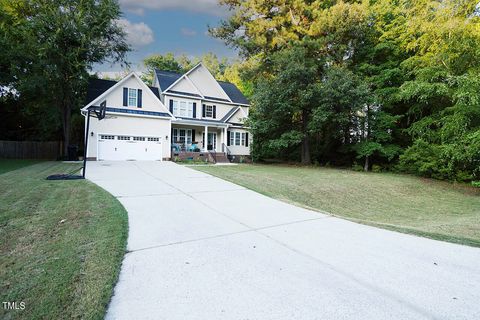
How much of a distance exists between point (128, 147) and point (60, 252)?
1638 centimetres

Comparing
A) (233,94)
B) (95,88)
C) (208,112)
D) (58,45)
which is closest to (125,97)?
(95,88)

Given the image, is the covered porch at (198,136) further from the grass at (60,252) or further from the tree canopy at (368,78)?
the grass at (60,252)

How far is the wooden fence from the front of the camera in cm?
2058

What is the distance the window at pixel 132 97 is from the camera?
19094 millimetres

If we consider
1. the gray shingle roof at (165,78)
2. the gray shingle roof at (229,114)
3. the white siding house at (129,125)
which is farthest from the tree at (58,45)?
the gray shingle roof at (229,114)

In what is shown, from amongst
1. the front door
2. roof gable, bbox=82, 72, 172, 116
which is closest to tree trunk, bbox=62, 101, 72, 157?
roof gable, bbox=82, 72, 172, 116

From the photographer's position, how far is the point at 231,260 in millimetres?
3205

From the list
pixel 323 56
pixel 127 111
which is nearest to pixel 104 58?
pixel 127 111

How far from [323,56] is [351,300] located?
68.3ft

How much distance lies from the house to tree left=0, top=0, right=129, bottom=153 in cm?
190

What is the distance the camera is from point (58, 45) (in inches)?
723

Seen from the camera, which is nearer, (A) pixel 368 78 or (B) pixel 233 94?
(A) pixel 368 78

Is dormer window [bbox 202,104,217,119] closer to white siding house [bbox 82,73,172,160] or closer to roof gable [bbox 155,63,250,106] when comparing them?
roof gable [bbox 155,63,250,106]

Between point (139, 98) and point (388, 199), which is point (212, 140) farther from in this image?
point (388, 199)
